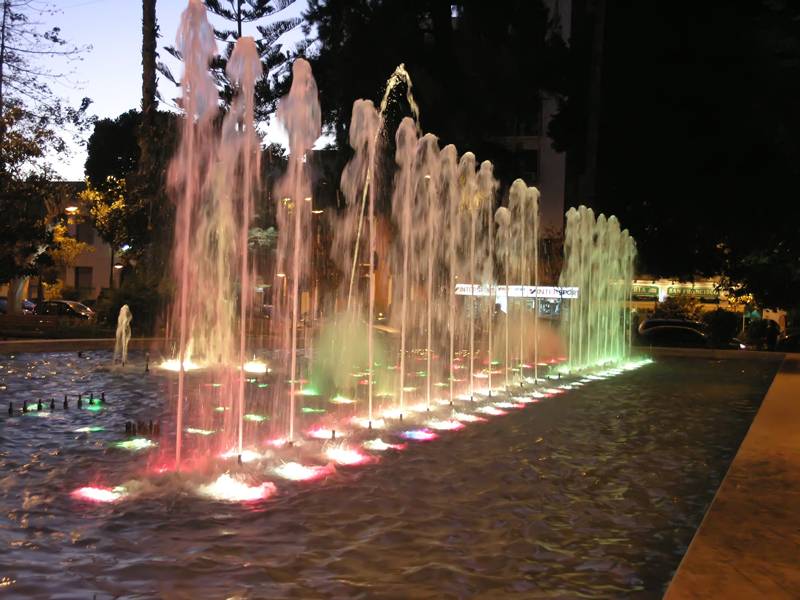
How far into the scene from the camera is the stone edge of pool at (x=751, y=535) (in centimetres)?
420

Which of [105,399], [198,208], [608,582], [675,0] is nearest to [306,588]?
[608,582]

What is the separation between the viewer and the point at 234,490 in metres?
7.05

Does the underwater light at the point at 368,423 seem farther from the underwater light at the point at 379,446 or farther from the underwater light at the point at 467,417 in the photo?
the underwater light at the point at 467,417

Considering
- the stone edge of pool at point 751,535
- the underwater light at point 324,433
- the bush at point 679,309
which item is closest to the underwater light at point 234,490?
the underwater light at point 324,433

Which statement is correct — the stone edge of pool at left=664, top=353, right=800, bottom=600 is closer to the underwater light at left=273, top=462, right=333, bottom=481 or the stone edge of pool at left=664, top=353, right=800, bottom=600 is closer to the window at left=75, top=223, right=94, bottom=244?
the underwater light at left=273, top=462, right=333, bottom=481

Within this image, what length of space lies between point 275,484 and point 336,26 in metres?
30.0

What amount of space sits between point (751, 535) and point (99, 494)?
15.3ft

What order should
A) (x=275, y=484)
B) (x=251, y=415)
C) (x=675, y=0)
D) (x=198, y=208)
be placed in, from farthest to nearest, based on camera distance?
(x=675, y=0)
(x=198, y=208)
(x=251, y=415)
(x=275, y=484)

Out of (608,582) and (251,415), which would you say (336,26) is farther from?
(608,582)

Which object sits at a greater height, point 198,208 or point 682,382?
point 198,208

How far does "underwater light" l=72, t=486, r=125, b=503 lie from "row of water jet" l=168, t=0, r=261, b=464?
68 centimetres

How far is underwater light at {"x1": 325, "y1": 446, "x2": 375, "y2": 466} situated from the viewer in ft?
27.8

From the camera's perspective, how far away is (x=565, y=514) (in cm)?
667

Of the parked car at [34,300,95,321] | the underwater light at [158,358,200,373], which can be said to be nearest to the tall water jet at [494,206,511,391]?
the underwater light at [158,358,200,373]
